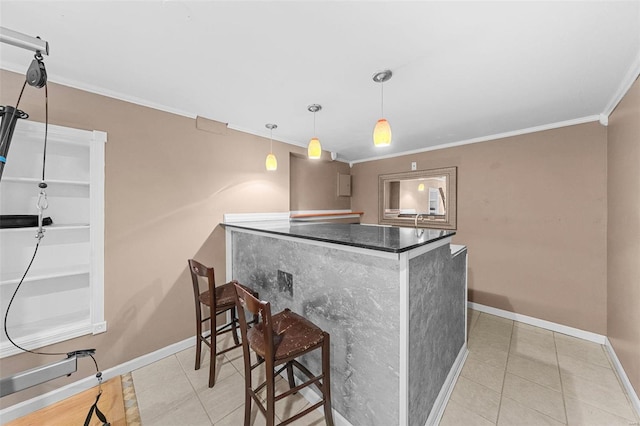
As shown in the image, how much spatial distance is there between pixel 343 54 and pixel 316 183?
2.88 m

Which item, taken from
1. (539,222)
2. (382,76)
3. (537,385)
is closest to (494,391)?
(537,385)

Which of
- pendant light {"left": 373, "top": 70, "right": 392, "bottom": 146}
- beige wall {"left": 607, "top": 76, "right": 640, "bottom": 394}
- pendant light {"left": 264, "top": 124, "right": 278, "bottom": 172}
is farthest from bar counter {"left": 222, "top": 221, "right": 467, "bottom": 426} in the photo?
beige wall {"left": 607, "top": 76, "right": 640, "bottom": 394}

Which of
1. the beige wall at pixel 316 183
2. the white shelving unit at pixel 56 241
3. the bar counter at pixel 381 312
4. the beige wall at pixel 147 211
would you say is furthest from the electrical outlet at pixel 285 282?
the beige wall at pixel 316 183

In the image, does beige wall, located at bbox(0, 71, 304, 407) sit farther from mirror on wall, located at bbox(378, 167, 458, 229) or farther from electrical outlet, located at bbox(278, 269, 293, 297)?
mirror on wall, located at bbox(378, 167, 458, 229)

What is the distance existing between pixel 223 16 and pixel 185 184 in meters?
1.77

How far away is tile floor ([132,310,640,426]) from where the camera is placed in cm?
170

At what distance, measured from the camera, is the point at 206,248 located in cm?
276

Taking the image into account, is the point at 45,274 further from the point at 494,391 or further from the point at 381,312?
the point at 494,391

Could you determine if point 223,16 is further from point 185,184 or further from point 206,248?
point 206,248

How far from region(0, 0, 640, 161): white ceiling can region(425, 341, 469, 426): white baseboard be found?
2.42m

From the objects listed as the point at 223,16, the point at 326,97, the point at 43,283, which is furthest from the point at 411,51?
the point at 43,283

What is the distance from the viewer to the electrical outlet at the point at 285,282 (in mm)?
2006

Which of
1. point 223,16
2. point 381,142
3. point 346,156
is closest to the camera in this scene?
point 223,16

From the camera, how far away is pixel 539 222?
295 cm
